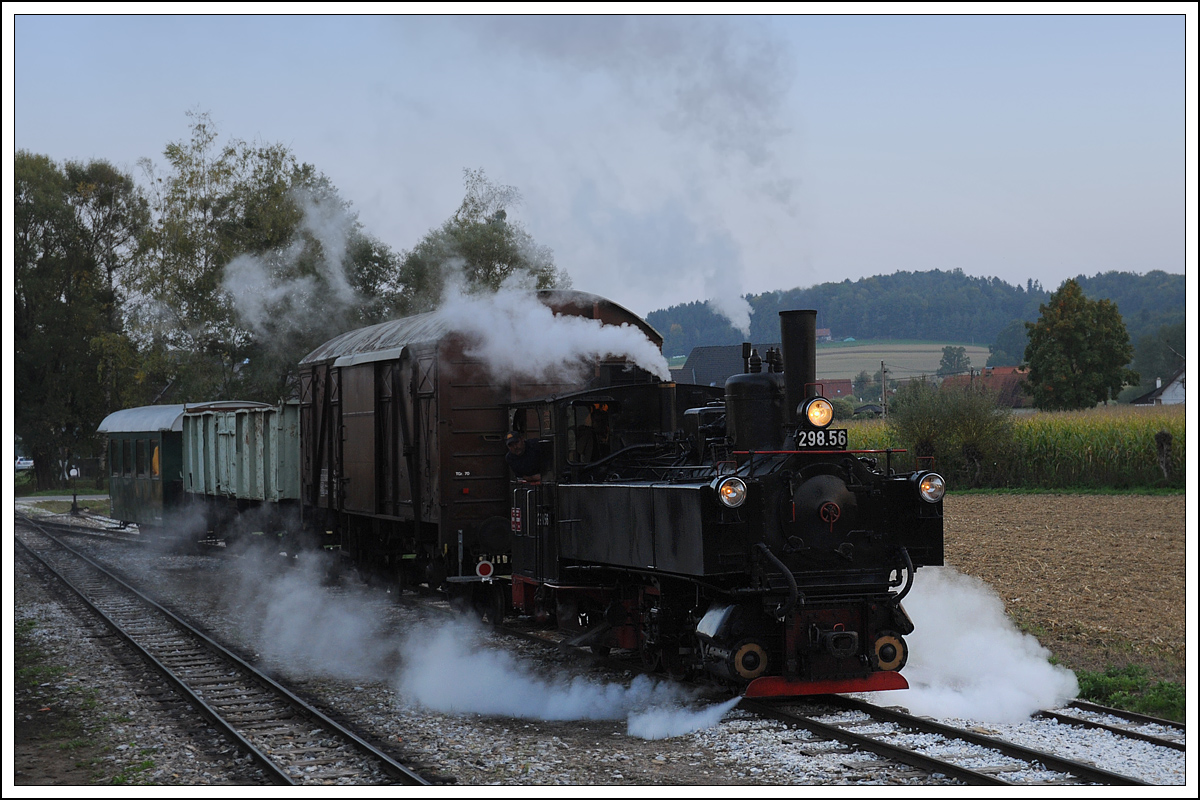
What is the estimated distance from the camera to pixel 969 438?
104ft

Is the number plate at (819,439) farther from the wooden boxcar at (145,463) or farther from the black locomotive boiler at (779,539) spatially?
the wooden boxcar at (145,463)

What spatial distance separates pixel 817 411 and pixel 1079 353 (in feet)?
151

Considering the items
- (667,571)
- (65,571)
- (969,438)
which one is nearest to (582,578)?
(667,571)

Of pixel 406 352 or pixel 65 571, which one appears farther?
pixel 65 571

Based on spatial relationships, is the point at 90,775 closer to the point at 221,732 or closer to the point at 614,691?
the point at 221,732

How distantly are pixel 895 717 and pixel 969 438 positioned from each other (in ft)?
84.1

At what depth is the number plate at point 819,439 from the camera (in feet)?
25.5

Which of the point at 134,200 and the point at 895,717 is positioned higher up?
the point at 134,200

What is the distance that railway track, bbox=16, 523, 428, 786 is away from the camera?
699 cm

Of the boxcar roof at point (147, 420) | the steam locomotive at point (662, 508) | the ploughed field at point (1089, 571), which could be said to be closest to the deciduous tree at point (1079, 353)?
the ploughed field at point (1089, 571)

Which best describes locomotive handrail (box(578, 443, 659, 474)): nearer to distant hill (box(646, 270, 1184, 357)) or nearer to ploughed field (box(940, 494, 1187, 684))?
distant hill (box(646, 270, 1184, 357))

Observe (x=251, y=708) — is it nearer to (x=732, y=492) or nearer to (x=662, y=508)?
(x=662, y=508)

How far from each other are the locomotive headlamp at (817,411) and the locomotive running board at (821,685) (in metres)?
1.81

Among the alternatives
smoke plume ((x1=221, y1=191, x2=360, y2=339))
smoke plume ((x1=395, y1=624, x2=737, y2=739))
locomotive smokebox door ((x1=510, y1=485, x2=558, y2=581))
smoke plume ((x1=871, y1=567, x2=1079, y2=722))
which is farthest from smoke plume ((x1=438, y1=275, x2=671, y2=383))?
smoke plume ((x1=221, y1=191, x2=360, y2=339))
